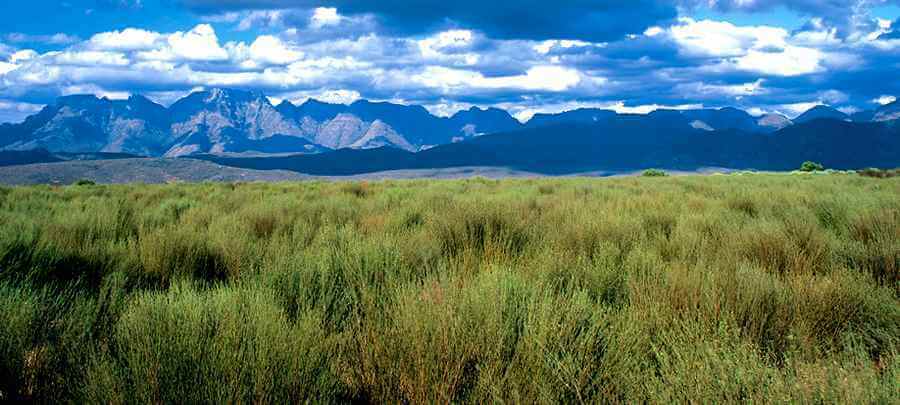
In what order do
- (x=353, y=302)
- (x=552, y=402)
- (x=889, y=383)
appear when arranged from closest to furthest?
(x=889, y=383), (x=552, y=402), (x=353, y=302)

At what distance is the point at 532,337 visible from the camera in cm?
258

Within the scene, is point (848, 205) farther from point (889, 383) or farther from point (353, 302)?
point (353, 302)

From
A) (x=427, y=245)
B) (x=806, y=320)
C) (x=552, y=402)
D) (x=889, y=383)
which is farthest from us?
(x=427, y=245)

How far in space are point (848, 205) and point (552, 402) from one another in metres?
8.36

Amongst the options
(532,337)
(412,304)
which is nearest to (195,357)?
(412,304)

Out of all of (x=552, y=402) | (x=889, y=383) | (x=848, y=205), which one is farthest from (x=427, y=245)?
(x=848, y=205)

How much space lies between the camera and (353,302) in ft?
12.9

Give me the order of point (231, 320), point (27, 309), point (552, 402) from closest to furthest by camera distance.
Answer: point (552, 402)
point (231, 320)
point (27, 309)

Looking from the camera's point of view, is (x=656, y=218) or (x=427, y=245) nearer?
(x=427, y=245)

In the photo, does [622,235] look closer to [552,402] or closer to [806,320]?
[806,320]

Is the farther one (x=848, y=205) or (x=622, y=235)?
(x=848, y=205)

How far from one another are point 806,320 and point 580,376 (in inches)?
82.2

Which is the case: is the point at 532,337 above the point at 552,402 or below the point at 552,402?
above

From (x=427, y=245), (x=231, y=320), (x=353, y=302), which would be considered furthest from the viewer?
(x=427, y=245)
